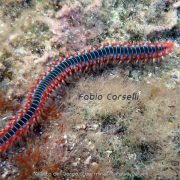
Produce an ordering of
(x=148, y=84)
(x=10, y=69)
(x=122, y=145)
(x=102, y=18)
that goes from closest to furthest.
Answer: (x=122, y=145) < (x=148, y=84) < (x=10, y=69) < (x=102, y=18)

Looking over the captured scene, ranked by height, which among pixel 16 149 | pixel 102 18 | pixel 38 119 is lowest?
pixel 16 149

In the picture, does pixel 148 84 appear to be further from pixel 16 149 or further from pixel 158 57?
pixel 16 149

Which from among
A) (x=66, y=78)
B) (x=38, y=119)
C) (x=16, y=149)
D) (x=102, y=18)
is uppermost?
(x=102, y=18)

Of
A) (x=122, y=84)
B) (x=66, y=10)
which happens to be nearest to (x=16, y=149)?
(x=122, y=84)

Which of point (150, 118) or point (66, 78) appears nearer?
point (150, 118)

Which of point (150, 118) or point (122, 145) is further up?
point (150, 118)

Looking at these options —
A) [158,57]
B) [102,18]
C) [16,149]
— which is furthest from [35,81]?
[158,57]

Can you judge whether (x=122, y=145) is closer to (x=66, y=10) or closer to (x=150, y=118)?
(x=150, y=118)

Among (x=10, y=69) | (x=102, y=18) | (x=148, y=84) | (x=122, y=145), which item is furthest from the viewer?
(x=102, y=18)

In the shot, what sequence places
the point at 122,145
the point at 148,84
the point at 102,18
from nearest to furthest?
the point at 122,145 → the point at 148,84 → the point at 102,18
